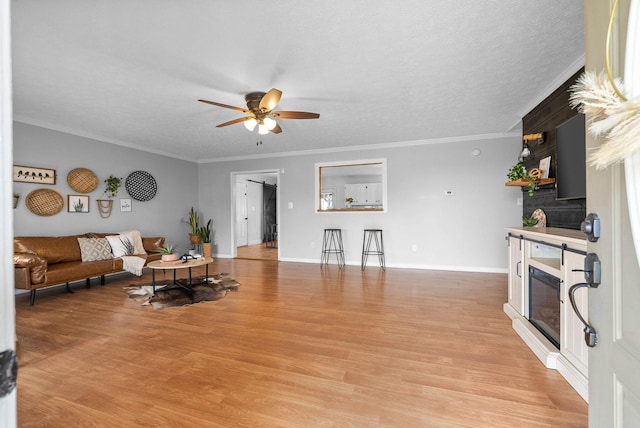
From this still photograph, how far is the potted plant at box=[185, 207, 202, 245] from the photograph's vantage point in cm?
616

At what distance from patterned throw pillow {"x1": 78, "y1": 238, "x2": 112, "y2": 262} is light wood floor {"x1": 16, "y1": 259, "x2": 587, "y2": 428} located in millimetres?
789

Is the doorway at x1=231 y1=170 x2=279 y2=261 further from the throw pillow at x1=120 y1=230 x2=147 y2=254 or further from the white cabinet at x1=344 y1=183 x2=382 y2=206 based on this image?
the throw pillow at x1=120 y1=230 x2=147 y2=254

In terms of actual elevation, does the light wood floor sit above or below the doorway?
below

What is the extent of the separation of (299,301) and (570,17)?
11.6 ft

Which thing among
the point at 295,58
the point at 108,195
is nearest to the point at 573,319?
the point at 295,58

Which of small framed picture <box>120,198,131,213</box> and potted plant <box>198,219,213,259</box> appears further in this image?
potted plant <box>198,219,213,259</box>

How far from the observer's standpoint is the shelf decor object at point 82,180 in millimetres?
4336

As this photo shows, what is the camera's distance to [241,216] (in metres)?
8.34

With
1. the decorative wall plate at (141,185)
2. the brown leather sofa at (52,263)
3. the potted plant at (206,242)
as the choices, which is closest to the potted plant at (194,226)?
the potted plant at (206,242)

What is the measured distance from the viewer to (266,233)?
30.7ft

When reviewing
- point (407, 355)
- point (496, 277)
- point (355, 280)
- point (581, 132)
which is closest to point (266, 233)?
point (355, 280)

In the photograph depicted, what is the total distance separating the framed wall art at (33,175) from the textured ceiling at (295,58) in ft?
2.28

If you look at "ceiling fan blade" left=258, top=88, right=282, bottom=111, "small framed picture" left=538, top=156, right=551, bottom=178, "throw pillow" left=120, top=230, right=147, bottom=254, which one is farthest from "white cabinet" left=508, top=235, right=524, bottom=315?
"throw pillow" left=120, top=230, right=147, bottom=254

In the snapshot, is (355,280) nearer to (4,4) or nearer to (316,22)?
(316,22)
